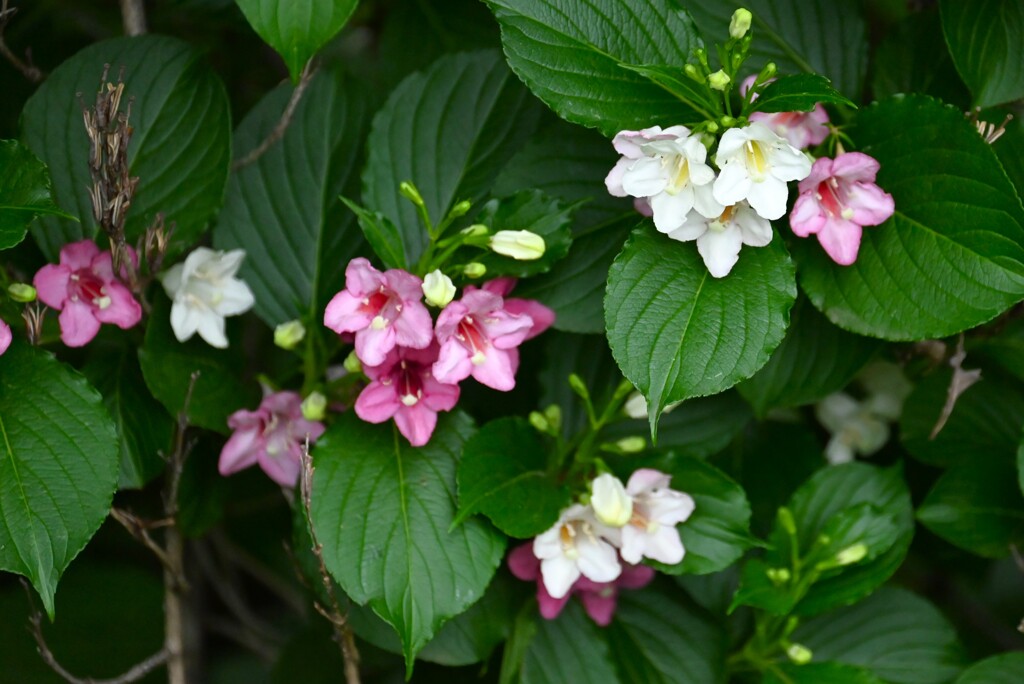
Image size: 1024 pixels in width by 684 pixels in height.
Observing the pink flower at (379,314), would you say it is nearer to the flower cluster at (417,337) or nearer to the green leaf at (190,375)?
the flower cluster at (417,337)

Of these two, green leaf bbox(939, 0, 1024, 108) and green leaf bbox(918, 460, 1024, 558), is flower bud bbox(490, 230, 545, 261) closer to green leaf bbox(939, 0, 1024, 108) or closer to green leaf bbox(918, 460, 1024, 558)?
green leaf bbox(939, 0, 1024, 108)

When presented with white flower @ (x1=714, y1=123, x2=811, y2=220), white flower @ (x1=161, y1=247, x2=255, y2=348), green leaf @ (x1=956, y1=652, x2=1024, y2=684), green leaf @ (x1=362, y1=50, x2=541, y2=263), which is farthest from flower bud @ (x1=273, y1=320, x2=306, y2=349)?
green leaf @ (x1=956, y1=652, x2=1024, y2=684)

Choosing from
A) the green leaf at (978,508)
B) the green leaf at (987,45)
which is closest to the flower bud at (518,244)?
the green leaf at (987,45)

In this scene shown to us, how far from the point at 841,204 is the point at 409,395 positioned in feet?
1.65

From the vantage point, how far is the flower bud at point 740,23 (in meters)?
1.00

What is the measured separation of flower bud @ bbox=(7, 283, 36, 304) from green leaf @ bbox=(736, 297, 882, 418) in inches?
31.6

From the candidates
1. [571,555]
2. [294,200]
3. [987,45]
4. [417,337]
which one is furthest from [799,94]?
[294,200]

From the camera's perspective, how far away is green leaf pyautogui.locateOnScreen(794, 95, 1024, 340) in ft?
3.30

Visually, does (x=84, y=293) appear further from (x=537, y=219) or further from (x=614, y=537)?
(x=614, y=537)

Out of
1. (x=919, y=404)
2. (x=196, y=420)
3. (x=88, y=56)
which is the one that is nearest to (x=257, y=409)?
(x=196, y=420)

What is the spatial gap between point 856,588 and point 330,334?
0.72 metres

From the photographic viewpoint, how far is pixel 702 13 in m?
1.19

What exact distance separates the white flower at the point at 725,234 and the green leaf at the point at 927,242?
130 mm

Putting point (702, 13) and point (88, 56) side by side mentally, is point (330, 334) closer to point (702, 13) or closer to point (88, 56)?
point (88, 56)
